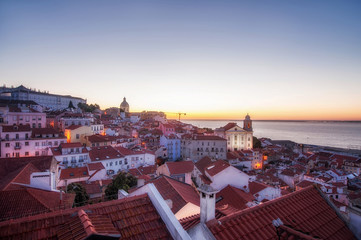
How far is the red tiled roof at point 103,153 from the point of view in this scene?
1086 inches

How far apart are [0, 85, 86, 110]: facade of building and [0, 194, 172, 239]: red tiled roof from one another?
81360 millimetres

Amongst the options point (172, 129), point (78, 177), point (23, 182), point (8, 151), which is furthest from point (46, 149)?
point (172, 129)

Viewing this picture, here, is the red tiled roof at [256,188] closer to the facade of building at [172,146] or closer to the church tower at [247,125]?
the facade of building at [172,146]

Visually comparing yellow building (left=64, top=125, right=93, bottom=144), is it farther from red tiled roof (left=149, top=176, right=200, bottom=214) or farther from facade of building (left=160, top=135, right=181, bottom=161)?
red tiled roof (left=149, top=176, right=200, bottom=214)

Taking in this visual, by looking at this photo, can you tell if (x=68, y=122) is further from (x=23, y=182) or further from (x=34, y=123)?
→ (x=23, y=182)

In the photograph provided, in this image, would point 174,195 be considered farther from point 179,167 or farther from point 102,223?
point 179,167

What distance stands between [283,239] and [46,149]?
3426cm

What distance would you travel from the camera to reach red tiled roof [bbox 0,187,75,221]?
717cm

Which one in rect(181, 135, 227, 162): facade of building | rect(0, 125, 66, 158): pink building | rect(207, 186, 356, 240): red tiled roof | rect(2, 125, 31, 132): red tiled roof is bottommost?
rect(181, 135, 227, 162): facade of building

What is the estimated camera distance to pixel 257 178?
27.6 meters

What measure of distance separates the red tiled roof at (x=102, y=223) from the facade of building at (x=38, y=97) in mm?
81360

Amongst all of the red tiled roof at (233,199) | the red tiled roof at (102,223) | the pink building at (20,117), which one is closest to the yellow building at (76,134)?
the pink building at (20,117)

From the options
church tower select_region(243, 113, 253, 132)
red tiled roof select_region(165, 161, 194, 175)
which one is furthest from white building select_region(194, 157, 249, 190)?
church tower select_region(243, 113, 253, 132)

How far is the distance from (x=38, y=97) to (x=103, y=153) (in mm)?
62925
